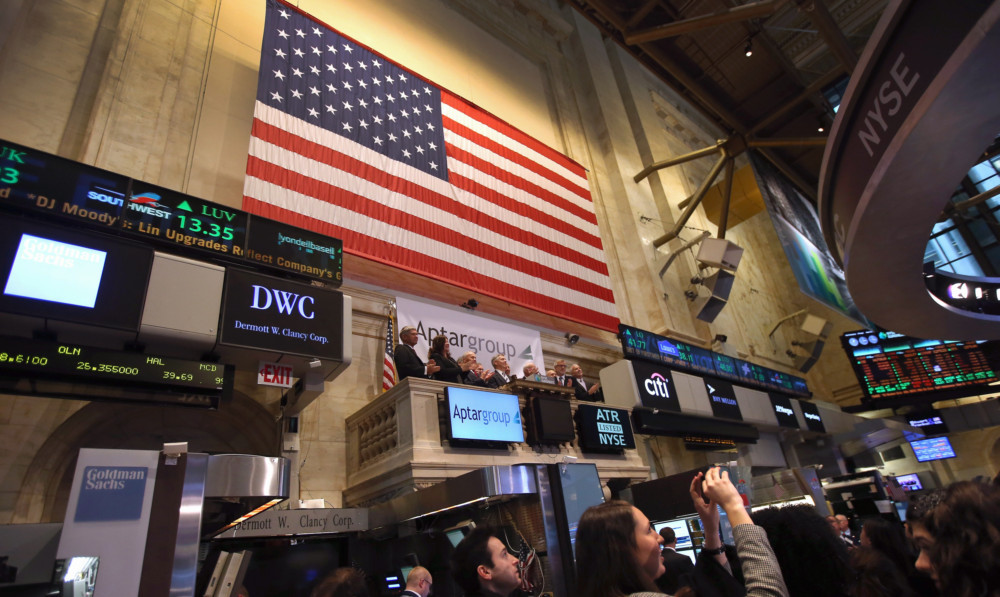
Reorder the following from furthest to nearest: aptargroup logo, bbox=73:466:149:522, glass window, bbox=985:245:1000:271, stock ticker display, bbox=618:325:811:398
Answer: glass window, bbox=985:245:1000:271, stock ticker display, bbox=618:325:811:398, aptargroup logo, bbox=73:466:149:522

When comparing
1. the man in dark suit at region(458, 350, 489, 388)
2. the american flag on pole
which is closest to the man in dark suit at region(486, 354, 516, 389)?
the man in dark suit at region(458, 350, 489, 388)

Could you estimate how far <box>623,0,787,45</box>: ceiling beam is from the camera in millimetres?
12234

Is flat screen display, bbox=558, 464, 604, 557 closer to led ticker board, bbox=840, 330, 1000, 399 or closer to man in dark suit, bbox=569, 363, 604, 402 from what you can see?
man in dark suit, bbox=569, 363, 604, 402

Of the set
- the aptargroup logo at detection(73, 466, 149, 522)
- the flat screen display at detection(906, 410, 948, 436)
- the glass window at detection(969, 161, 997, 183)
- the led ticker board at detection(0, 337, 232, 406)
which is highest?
the glass window at detection(969, 161, 997, 183)

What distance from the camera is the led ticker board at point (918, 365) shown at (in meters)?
16.5

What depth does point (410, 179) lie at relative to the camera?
10.1 metres

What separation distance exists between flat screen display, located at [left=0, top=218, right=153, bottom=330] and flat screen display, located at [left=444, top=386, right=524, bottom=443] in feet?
11.3

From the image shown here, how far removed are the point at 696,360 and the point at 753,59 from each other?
566 inches

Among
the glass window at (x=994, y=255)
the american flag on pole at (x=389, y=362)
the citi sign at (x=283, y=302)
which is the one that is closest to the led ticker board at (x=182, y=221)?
the citi sign at (x=283, y=302)

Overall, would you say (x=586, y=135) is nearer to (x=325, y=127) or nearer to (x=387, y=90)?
(x=387, y=90)

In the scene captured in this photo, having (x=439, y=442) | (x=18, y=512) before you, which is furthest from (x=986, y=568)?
(x=18, y=512)

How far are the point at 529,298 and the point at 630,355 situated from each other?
2.51 meters

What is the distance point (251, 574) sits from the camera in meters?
6.11

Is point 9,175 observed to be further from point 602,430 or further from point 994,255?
point 994,255
